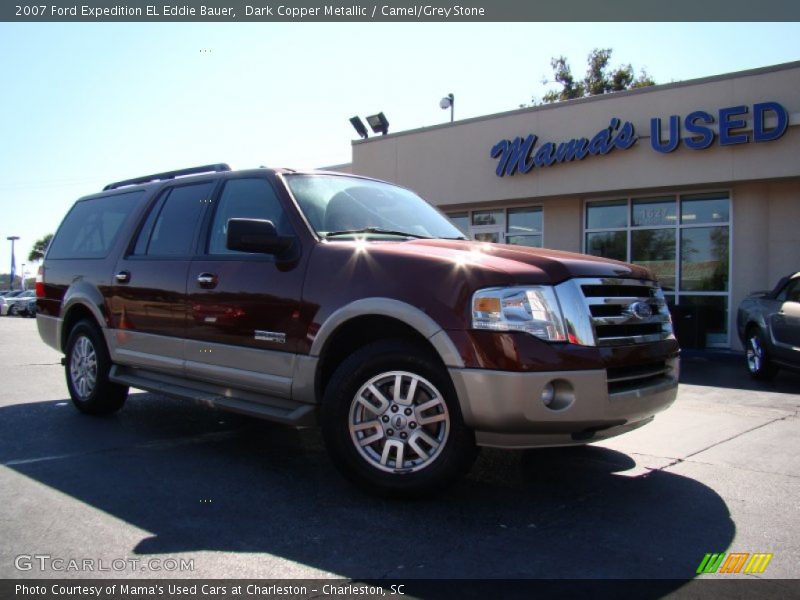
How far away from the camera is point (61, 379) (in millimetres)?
8914

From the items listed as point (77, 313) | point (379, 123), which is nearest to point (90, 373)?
point (77, 313)

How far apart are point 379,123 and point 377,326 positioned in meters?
15.5

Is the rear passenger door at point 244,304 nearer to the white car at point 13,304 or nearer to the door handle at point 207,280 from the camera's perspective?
the door handle at point 207,280

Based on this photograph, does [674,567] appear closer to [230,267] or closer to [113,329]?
[230,267]

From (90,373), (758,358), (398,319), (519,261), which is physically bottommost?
(758,358)

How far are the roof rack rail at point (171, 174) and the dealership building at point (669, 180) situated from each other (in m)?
9.98

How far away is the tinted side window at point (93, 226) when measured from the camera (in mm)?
6266

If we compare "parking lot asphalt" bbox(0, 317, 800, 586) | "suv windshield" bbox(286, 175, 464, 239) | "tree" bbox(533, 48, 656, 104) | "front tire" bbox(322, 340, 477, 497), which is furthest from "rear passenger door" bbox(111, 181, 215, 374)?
"tree" bbox(533, 48, 656, 104)

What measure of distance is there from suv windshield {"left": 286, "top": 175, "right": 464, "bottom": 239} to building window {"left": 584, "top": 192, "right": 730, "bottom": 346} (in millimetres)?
9114

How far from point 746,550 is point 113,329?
16.0 feet

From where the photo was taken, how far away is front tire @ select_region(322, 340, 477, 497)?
3.65 metres

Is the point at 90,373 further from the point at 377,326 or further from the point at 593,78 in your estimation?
the point at 593,78

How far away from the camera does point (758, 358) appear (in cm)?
920

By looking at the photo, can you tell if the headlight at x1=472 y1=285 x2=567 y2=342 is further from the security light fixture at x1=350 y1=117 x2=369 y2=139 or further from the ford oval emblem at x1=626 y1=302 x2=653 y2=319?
the security light fixture at x1=350 y1=117 x2=369 y2=139
